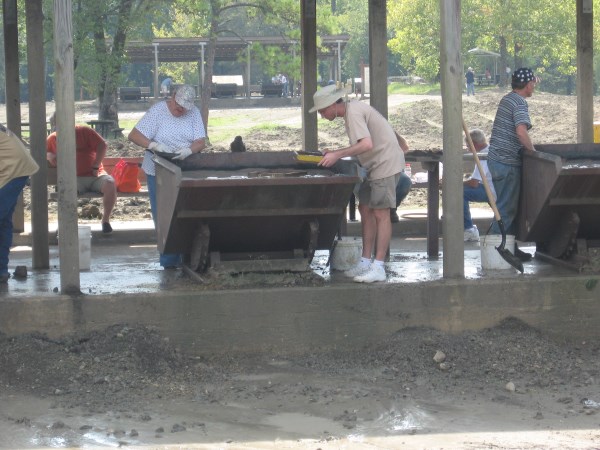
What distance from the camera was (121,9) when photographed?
82.7ft

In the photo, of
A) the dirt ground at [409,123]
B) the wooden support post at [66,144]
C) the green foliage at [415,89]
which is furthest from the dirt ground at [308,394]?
the green foliage at [415,89]

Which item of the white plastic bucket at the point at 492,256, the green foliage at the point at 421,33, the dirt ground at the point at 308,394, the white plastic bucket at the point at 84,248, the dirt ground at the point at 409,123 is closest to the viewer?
the dirt ground at the point at 308,394

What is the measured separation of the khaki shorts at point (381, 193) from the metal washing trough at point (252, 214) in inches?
9.3

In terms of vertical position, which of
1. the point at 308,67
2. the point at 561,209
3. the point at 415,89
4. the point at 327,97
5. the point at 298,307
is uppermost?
the point at 415,89

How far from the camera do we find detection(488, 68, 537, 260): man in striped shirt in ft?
30.5

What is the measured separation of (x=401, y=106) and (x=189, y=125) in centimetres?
2957

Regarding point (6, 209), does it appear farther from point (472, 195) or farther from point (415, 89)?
point (415, 89)

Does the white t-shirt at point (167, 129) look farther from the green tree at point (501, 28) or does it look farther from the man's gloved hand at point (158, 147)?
the green tree at point (501, 28)

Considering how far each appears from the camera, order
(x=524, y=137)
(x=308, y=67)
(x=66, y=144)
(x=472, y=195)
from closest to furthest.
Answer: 1. (x=66, y=144)
2. (x=524, y=137)
3. (x=308, y=67)
4. (x=472, y=195)

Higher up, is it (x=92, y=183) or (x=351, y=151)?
(x=351, y=151)

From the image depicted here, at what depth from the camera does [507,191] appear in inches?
368

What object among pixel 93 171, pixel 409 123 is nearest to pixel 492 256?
pixel 93 171

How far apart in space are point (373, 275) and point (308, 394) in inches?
58.4

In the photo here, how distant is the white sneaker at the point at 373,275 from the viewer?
836cm
